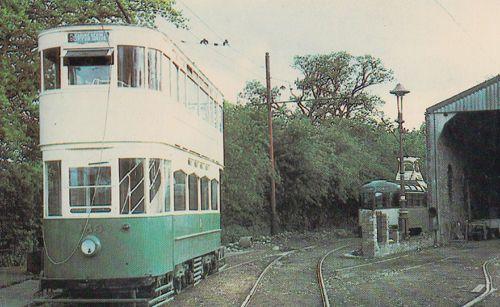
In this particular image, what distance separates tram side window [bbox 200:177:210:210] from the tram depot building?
47.0ft

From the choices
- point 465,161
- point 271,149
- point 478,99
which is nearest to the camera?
point 478,99

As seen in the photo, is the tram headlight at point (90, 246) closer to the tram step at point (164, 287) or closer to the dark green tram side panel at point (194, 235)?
the tram step at point (164, 287)

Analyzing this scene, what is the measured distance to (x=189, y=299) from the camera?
1340cm

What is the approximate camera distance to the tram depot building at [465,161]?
92.7 ft

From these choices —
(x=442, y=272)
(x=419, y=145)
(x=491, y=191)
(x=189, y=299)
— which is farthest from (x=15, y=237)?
(x=419, y=145)

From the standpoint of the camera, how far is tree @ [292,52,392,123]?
187ft

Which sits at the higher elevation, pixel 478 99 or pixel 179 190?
pixel 478 99

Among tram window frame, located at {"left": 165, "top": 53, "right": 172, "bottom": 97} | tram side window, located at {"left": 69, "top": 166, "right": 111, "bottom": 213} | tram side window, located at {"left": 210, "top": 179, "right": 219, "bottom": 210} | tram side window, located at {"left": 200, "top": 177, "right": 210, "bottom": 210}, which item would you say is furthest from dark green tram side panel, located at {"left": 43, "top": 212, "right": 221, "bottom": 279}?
tram side window, located at {"left": 210, "top": 179, "right": 219, "bottom": 210}

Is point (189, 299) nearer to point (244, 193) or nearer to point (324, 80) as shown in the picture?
point (244, 193)

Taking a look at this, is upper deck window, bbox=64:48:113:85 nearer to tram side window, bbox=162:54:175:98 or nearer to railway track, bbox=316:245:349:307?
tram side window, bbox=162:54:175:98

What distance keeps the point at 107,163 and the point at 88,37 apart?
203 centimetres

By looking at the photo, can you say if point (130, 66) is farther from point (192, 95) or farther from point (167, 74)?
point (192, 95)

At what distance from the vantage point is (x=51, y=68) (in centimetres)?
1207

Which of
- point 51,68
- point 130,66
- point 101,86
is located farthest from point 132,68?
point 51,68
